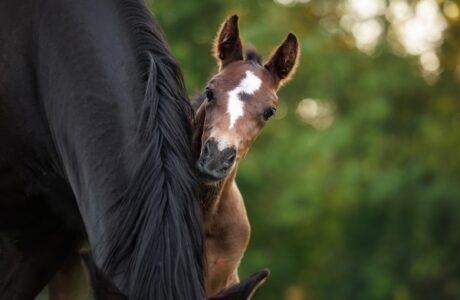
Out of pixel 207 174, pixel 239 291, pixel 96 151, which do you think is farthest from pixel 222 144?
pixel 239 291

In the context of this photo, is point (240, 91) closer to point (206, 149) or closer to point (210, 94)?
point (210, 94)

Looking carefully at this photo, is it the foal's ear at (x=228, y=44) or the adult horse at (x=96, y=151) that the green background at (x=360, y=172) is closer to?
the foal's ear at (x=228, y=44)

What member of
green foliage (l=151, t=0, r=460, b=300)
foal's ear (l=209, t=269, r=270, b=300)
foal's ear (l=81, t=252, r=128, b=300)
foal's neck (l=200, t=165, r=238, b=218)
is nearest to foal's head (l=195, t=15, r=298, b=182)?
foal's neck (l=200, t=165, r=238, b=218)

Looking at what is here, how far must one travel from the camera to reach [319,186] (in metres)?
20.2

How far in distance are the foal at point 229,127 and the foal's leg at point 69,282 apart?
64 centimetres

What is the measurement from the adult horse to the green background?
491 inches

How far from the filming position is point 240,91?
6316 mm

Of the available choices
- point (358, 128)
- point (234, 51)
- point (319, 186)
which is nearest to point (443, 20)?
point (358, 128)

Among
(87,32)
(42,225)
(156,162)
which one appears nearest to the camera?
(156,162)

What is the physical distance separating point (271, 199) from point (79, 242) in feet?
47.6

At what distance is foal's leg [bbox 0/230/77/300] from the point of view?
6.08 m

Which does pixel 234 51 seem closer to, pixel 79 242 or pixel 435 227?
pixel 79 242

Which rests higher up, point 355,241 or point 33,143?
point 33,143

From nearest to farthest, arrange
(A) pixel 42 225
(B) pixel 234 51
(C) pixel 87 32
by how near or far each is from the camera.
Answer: (C) pixel 87 32
(A) pixel 42 225
(B) pixel 234 51
